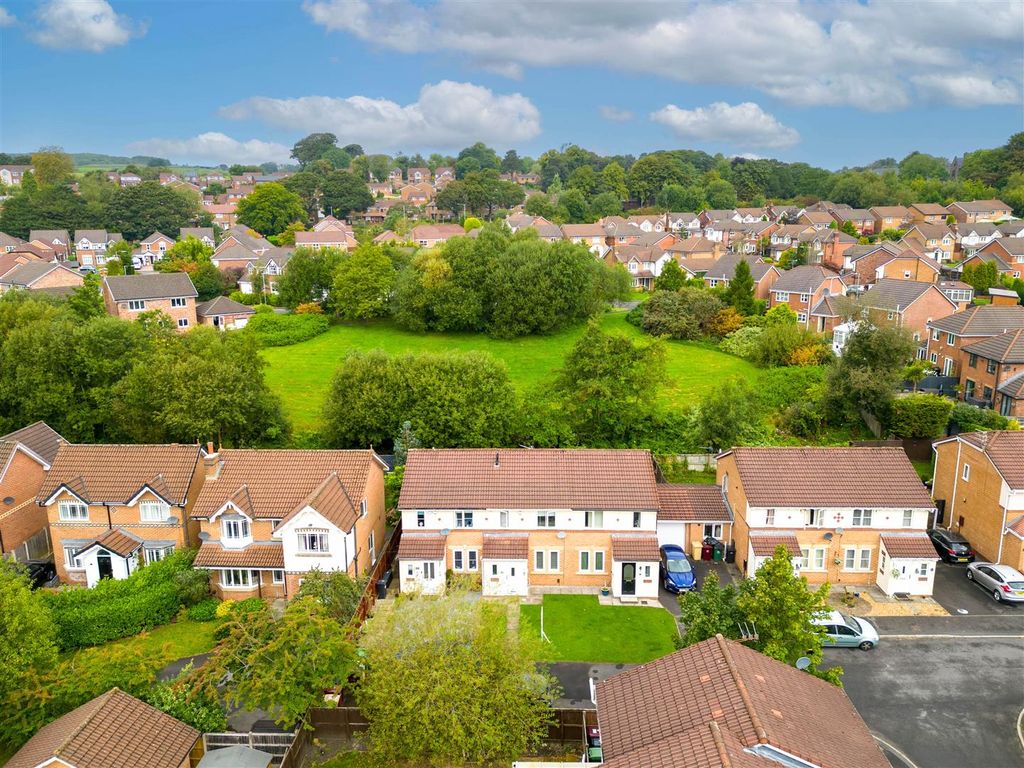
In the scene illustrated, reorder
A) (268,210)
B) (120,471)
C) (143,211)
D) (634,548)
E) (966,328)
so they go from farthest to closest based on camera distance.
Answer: (268,210) < (143,211) < (966,328) < (120,471) < (634,548)

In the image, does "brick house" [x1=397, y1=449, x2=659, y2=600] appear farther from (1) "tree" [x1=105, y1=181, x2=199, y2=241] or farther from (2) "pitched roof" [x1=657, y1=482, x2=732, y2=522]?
(1) "tree" [x1=105, y1=181, x2=199, y2=241]

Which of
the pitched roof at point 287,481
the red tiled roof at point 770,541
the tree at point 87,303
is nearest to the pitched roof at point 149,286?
the tree at point 87,303

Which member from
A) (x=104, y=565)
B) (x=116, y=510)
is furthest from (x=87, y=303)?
(x=104, y=565)

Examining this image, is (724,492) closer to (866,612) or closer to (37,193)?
(866,612)

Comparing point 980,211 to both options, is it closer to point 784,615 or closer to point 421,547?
point 421,547

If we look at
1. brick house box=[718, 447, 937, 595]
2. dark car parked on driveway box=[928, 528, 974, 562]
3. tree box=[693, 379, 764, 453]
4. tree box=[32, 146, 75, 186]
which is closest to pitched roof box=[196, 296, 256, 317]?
tree box=[693, 379, 764, 453]

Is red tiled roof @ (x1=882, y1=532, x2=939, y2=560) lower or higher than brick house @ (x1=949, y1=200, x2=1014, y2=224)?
lower
